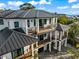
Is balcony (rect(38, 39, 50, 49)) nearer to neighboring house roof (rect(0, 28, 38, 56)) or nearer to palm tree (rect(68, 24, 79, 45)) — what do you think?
neighboring house roof (rect(0, 28, 38, 56))

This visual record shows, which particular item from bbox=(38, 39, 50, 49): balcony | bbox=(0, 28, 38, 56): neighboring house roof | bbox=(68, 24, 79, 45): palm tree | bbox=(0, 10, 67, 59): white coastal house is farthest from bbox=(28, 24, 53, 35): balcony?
bbox=(68, 24, 79, 45): palm tree

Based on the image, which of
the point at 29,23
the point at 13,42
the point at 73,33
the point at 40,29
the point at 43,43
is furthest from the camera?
the point at 73,33

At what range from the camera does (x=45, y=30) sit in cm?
2658

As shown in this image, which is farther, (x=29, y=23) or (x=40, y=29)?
(x=40, y=29)

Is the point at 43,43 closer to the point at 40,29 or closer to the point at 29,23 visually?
the point at 40,29

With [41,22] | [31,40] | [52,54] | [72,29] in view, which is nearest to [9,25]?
[41,22]

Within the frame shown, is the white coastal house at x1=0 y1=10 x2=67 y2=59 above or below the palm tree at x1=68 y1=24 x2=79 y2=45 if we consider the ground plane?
above

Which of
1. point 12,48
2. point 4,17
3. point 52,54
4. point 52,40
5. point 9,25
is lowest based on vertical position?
point 52,54

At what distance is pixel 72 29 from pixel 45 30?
14.3 m

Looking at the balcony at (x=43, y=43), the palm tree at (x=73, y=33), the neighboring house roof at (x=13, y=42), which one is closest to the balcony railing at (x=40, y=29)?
the balcony at (x=43, y=43)

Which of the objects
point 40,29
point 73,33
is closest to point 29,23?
point 40,29

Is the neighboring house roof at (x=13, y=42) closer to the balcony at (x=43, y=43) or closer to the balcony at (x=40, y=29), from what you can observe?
the balcony at (x=40, y=29)

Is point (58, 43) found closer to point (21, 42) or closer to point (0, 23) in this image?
point (0, 23)

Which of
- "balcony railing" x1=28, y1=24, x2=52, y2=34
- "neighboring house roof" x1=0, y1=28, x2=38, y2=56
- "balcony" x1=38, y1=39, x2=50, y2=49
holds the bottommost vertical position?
"balcony" x1=38, y1=39, x2=50, y2=49
